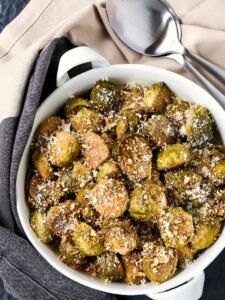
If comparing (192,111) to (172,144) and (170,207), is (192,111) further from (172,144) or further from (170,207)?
(170,207)

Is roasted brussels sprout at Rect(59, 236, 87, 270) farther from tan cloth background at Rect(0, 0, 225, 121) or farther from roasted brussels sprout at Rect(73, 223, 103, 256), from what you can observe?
tan cloth background at Rect(0, 0, 225, 121)

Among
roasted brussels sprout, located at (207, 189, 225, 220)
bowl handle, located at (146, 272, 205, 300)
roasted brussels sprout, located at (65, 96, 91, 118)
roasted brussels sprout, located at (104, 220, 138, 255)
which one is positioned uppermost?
roasted brussels sprout, located at (65, 96, 91, 118)

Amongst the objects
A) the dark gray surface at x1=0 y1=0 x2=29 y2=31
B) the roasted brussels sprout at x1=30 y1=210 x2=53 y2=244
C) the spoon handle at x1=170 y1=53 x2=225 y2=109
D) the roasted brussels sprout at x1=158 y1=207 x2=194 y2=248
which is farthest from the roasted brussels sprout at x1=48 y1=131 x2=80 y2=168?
the dark gray surface at x1=0 y1=0 x2=29 y2=31

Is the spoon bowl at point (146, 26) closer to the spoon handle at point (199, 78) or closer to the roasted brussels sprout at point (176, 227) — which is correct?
the spoon handle at point (199, 78)

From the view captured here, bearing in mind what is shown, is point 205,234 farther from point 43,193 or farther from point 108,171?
point 43,193

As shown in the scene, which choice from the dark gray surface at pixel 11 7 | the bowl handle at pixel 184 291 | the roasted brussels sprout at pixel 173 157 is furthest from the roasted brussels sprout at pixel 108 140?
the dark gray surface at pixel 11 7

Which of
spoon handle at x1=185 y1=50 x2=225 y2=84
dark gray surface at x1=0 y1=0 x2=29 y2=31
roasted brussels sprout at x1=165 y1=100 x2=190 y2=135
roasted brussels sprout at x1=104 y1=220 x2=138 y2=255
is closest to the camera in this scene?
roasted brussels sprout at x1=104 y1=220 x2=138 y2=255

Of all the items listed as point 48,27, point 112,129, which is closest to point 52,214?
point 112,129
